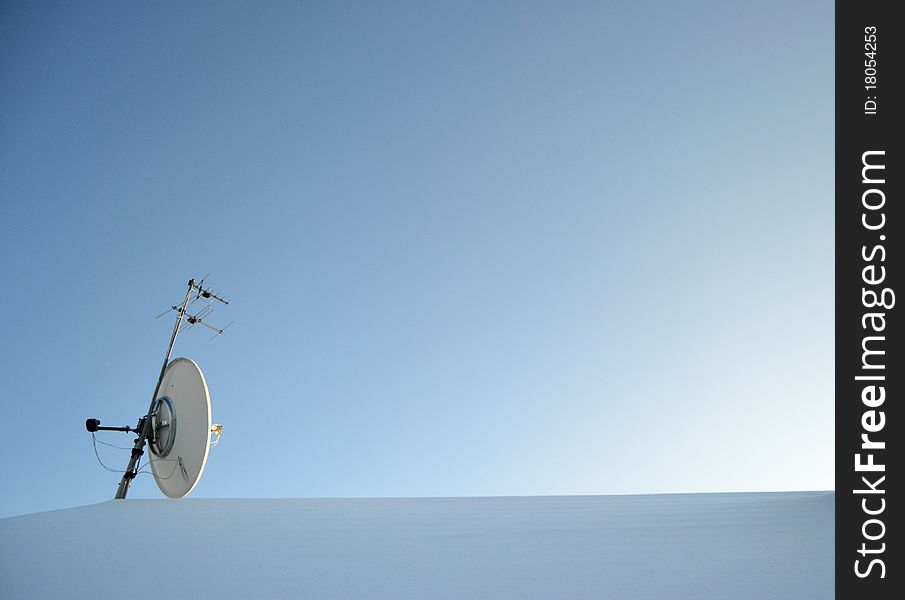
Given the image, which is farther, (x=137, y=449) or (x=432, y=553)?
(x=137, y=449)

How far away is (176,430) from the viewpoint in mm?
4738

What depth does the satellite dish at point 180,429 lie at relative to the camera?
445cm

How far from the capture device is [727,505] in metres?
2.78

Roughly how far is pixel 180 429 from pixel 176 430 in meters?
0.07

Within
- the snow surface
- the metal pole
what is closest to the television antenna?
the metal pole

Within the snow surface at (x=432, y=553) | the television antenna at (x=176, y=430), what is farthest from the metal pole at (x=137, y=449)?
the snow surface at (x=432, y=553)

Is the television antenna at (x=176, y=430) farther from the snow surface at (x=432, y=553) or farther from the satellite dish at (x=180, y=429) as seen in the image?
the snow surface at (x=432, y=553)

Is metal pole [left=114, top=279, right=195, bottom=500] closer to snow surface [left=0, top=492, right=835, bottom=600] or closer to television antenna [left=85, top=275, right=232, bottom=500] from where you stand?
television antenna [left=85, top=275, right=232, bottom=500]

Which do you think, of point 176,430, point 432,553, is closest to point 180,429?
point 176,430

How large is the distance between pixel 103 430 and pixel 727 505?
4548 mm

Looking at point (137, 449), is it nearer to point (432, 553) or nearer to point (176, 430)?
point (176, 430)

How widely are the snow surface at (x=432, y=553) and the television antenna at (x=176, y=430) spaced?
67.4 inches
